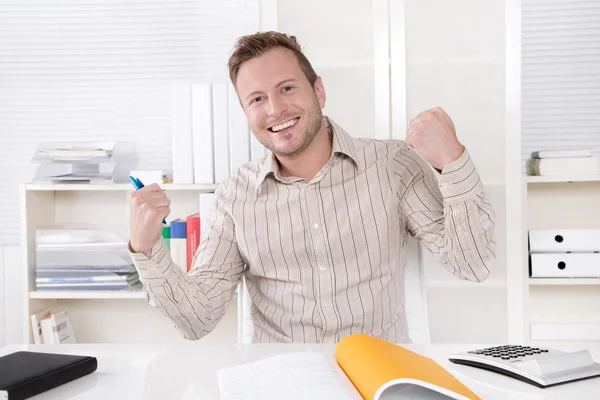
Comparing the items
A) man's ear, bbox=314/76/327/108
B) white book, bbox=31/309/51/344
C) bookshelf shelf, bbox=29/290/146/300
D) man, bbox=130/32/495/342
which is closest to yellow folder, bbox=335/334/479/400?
man, bbox=130/32/495/342

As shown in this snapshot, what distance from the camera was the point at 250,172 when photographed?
1.74m

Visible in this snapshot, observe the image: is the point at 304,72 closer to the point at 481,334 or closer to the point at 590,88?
the point at 481,334

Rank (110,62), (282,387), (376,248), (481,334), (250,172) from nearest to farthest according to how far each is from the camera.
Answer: (282,387) → (376,248) → (250,172) → (481,334) → (110,62)

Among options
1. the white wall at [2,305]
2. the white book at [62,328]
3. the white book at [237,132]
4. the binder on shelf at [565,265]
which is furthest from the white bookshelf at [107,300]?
the binder on shelf at [565,265]

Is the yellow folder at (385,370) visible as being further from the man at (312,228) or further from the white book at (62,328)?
the white book at (62,328)

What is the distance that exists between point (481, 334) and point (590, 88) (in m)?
1.12

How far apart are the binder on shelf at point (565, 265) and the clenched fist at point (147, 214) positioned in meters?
1.48

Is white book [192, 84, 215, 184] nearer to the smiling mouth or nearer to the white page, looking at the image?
the smiling mouth

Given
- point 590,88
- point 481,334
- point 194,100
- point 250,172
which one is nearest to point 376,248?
point 250,172

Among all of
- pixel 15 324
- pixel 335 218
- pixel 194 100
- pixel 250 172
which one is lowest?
pixel 15 324

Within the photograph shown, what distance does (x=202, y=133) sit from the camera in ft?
7.57

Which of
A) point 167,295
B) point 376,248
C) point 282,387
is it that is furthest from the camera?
point 376,248

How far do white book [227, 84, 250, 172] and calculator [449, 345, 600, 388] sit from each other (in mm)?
1439

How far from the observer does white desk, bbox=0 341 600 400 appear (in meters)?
0.87
